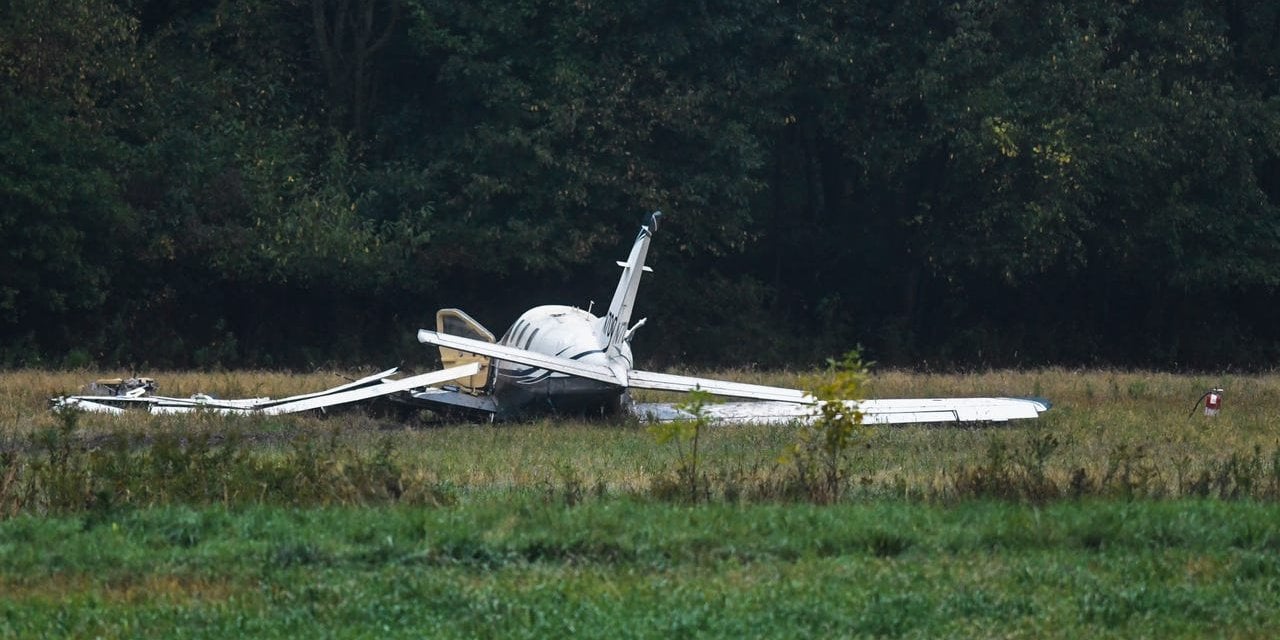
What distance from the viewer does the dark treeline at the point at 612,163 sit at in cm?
3200

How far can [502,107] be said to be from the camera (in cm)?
3303

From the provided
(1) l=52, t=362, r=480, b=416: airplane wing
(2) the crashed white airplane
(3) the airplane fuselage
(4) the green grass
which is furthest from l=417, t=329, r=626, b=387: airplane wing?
(4) the green grass

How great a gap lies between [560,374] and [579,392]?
37 cm

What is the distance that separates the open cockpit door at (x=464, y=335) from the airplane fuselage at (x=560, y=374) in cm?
107

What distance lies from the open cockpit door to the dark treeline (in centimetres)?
1064

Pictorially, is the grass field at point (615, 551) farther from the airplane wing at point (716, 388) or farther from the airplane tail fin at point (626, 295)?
the airplane tail fin at point (626, 295)

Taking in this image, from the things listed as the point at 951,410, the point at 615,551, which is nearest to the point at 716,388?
the point at 951,410

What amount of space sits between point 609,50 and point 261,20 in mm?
7810

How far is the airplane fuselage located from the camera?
59.2 ft

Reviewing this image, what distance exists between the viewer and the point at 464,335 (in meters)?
21.8

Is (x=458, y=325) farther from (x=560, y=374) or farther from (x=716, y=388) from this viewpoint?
(x=716, y=388)

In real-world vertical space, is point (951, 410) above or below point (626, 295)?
below

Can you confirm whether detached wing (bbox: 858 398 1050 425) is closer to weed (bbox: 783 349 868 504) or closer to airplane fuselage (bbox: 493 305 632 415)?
airplane fuselage (bbox: 493 305 632 415)

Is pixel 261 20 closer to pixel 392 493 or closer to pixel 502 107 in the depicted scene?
pixel 502 107
